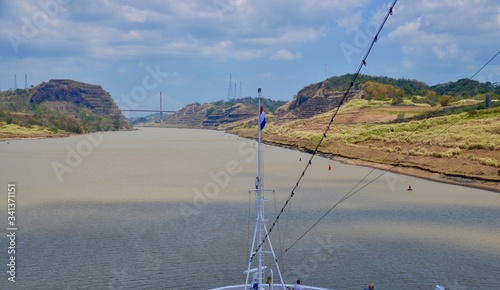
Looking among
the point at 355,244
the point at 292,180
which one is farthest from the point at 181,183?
the point at 355,244

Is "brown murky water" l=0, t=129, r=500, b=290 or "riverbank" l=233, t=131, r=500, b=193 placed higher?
"riverbank" l=233, t=131, r=500, b=193

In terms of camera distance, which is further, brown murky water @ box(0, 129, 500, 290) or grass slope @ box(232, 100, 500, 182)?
grass slope @ box(232, 100, 500, 182)

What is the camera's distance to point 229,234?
39.9 m

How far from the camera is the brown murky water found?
30.4 m

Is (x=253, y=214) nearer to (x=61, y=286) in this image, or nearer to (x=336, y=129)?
Answer: (x=61, y=286)

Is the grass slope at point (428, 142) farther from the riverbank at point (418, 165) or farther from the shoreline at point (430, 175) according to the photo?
the shoreline at point (430, 175)

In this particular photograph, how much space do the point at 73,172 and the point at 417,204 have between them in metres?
56.6

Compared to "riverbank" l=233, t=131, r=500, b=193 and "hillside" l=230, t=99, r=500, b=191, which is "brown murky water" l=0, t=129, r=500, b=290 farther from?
"hillside" l=230, t=99, r=500, b=191

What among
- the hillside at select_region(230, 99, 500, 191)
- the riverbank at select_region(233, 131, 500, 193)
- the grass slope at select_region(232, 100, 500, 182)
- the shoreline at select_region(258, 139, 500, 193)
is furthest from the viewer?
the grass slope at select_region(232, 100, 500, 182)

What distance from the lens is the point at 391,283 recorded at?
29562 millimetres

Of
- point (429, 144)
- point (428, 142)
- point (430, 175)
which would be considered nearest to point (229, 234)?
point (430, 175)

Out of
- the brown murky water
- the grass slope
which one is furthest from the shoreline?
the brown murky water

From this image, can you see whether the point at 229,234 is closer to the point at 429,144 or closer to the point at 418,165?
the point at 418,165

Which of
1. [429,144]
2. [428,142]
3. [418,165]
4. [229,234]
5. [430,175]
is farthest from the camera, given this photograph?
[428,142]
